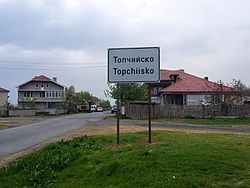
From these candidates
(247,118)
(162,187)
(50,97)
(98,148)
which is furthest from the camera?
(50,97)

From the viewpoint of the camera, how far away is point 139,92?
6694cm

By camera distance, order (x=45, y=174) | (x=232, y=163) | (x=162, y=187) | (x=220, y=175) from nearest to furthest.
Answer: (x=162, y=187)
(x=220, y=175)
(x=232, y=163)
(x=45, y=174)

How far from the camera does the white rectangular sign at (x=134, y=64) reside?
503 inches

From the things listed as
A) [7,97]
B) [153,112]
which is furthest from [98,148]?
[7,97]

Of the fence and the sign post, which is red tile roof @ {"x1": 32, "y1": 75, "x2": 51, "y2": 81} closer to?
the fence

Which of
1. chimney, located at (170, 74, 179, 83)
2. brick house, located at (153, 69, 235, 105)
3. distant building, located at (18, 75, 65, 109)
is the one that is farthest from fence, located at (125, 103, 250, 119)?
distant building, located at (18, 75, 65, 109)

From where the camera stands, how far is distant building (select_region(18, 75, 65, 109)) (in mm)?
116438

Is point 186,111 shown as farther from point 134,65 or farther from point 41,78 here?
→ point 41,78

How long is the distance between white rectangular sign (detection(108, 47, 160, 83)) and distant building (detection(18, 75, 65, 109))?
4039 inches

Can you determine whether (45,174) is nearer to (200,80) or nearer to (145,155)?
(145,155)

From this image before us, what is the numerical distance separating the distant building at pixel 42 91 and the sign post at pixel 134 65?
102591 mm

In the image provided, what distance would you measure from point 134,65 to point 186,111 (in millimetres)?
34765

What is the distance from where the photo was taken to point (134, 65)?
42.6ft

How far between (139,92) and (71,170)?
57.4 metres
